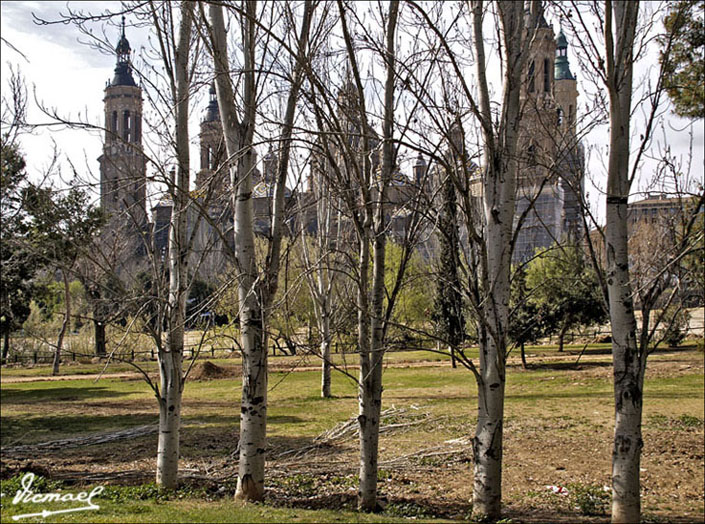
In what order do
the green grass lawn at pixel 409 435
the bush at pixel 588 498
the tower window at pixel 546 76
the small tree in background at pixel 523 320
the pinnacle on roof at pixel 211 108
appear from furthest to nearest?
1. the small tree in background at pixel 523 320
2. the tower window at pixel 546 76
3. the pinnacle on roof at pixel 211 108
4. the bush at pixel 588 498
5. the green grass lawn at pixel 409 435

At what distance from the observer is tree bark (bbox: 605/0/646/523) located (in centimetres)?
466

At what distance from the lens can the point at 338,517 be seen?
204 inches

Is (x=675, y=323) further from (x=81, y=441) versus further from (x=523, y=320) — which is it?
(x=523, y=320)

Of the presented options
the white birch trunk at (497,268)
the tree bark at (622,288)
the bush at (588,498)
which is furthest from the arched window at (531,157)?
the bush at (588,498)

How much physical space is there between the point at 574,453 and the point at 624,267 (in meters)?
5.09

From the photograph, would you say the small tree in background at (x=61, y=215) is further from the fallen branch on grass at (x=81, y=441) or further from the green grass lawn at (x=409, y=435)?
the fallen branch on grass at (x=81, y=441)

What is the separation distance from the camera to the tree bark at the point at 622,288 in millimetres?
4660

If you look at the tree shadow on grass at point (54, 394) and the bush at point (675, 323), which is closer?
the bush at point (675, 323)

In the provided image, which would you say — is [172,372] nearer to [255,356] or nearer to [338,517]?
[255,356]

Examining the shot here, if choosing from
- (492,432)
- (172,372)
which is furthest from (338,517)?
(172,372)

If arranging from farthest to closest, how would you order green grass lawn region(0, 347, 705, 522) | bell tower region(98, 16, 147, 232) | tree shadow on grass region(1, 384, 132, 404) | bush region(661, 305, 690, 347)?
tree shadow on grass region(1, 384, 132, 404)
green grass lawn region(0, 347, 705, 522)
bell tower region(98, 16, 147, 232)
bush region(661, 305, 690, 347)

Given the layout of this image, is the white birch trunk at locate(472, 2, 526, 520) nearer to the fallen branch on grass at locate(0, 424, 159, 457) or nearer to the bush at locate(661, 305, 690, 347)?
the bush at locate(661, 305, 690, 347)
